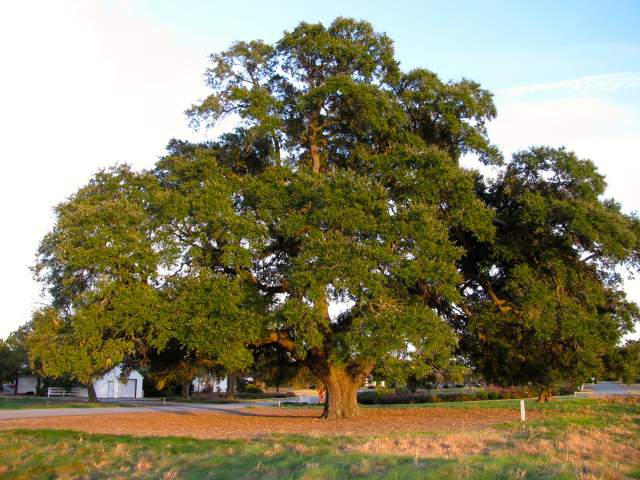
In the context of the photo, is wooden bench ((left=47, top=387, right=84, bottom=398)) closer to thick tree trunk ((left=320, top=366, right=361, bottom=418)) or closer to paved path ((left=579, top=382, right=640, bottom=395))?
thick tree trunk ((left=320, top=366, right=361, bottom=418))

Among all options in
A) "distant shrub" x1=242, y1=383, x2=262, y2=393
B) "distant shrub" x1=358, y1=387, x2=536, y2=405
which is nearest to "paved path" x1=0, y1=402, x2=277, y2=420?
"distant shrub" x1=358, y1=387, x2=536, y2=405

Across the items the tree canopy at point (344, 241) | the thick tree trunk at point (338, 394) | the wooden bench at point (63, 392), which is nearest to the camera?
the tree canopy at point (344, 241)

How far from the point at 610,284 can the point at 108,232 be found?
1971cm

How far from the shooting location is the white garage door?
74062 millimetres

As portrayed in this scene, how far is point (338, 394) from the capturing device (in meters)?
27.7

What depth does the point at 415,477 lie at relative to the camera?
9.48 metres

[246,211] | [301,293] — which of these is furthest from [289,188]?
[301,293]

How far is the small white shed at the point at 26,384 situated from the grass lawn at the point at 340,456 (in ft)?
222

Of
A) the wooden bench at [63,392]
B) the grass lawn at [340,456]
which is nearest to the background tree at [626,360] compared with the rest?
the grass lawn at [340,456]

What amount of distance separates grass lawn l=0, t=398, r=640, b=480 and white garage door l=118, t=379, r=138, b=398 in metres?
58.6

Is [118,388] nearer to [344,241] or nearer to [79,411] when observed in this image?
[79,411]

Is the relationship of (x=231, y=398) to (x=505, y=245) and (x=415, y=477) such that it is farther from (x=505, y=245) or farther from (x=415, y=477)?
(x=415, y=477)

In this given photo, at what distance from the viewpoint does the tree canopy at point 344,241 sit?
21.4 metres

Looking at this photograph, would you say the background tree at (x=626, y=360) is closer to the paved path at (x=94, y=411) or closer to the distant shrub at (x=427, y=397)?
the paved path at (x=94, y=411)
